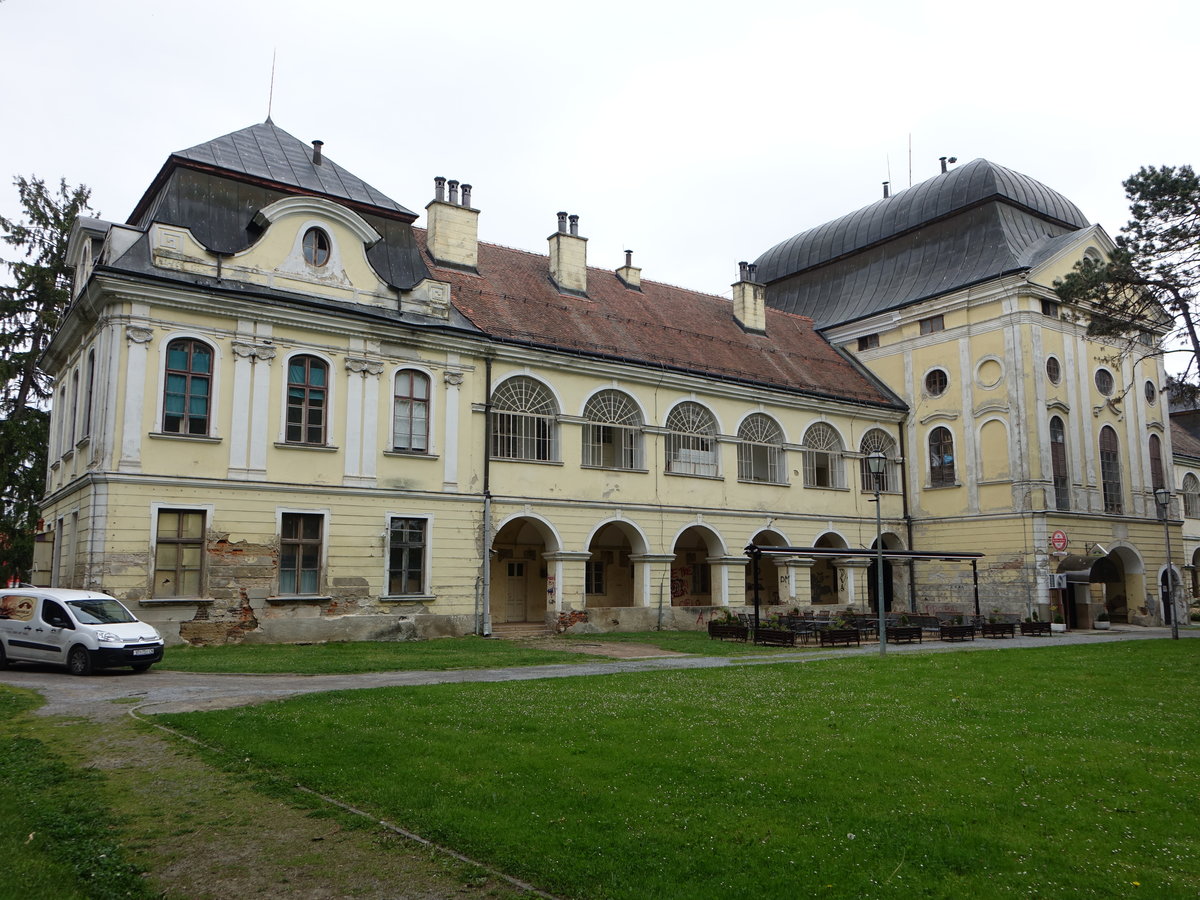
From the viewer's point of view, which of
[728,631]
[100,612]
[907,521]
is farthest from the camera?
[907,521]

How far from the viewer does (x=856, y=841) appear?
18.7ft

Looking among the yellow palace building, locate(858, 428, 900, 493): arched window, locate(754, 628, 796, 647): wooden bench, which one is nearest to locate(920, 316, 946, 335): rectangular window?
the yellow palace building

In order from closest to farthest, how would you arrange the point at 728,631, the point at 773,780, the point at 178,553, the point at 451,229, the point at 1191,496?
the point at 773,780 → the point at 178,553 → the point at 728,631 → the point at 451,229 → the point at 1191,496

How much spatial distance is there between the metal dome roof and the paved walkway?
956 inches

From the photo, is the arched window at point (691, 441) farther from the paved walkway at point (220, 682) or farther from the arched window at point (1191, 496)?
the arched window at point (1191, 496)

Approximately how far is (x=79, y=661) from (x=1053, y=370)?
31.4 m

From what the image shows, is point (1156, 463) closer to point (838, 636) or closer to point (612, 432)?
point (838, 636)

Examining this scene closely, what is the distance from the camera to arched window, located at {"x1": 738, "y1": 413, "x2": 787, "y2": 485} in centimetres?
3081

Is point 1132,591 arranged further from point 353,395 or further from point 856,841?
point 856,841

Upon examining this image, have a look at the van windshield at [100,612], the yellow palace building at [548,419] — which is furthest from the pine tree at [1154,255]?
the van windshield at [100,612]

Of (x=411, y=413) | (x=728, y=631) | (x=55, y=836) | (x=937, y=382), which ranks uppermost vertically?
(x=937, y=382)

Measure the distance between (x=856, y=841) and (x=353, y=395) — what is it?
19.1 m

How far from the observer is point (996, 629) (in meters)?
25.6

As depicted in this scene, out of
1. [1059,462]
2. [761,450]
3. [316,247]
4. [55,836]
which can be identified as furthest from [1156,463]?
[55,836]
